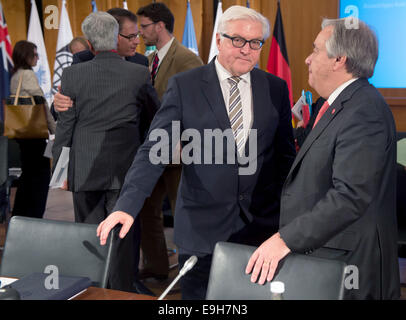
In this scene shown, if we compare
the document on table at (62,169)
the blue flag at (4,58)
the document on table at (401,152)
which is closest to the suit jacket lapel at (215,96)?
the document on table at (62,169)

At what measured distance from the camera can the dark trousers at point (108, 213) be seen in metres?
3.17

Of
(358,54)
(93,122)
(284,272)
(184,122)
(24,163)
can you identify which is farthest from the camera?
(24,163)

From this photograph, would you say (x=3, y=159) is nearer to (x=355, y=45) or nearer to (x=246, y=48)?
(x=246, y=48)

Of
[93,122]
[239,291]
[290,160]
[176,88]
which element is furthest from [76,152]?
[239,291]

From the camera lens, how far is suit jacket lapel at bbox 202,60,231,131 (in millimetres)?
2096

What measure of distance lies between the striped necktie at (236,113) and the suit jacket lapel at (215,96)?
44 millimetres

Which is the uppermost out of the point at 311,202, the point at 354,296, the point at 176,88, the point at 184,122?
the point at 176,88

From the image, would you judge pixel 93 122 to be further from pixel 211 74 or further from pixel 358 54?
pixel 358 54

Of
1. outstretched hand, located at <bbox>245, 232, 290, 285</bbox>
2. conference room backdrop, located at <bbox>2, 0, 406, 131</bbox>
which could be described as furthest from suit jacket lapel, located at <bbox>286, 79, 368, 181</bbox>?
conference room backdrop, located at <bbox>2, 0, 406, 131</bbox>

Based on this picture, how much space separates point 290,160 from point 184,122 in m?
0.52

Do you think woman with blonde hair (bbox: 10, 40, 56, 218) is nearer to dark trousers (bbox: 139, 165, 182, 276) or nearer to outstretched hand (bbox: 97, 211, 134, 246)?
dark trousers (bbox: 139, 165, 182, 276)

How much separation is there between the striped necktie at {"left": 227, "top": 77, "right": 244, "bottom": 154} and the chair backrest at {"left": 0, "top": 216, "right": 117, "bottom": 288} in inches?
25.5

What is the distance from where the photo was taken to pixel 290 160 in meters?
2.24

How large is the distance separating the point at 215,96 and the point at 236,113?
0.12 meters
